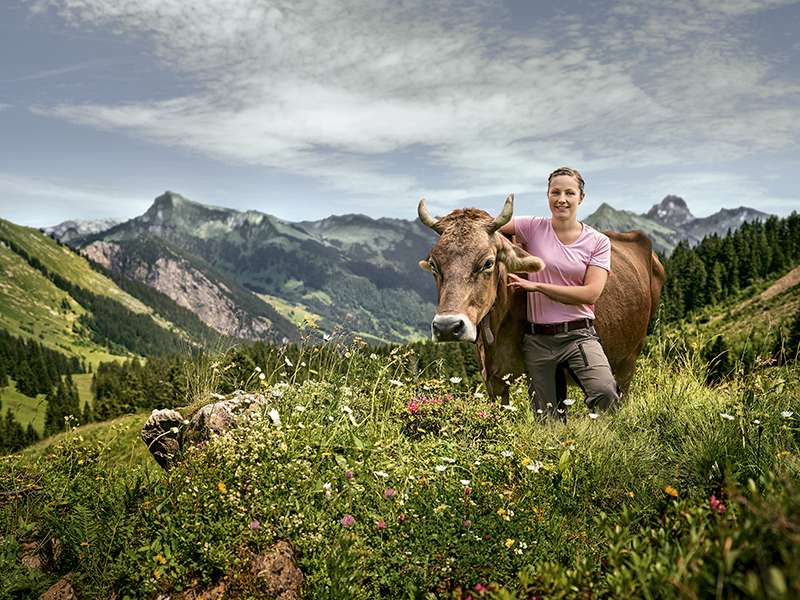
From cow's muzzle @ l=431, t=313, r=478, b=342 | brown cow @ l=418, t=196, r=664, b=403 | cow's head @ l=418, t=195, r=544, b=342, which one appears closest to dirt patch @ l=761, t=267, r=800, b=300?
brown cow @ l=418, t=196, r=664, b=403

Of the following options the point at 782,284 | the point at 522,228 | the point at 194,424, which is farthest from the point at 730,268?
the point at 194,424

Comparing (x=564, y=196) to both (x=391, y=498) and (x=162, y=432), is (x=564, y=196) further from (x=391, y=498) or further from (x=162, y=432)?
(x=162, y=432)

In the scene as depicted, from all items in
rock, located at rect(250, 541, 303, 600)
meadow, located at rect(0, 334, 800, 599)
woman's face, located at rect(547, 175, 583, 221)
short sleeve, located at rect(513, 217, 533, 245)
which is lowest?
rock, located at rect(250, 541, 303, 600)

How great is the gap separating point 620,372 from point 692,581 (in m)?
→ 7.22

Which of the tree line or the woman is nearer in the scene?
the woman

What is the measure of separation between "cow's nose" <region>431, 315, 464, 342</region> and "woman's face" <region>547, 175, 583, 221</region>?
6.38 ft

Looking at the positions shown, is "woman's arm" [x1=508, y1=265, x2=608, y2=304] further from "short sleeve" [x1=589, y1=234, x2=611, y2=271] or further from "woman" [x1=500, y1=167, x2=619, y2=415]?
"short sleeve" [x1=589, y1=234, x2=611, y2=271]

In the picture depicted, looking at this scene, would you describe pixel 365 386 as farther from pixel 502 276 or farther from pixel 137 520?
pixel 137 520

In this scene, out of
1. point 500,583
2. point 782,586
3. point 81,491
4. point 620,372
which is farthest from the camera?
point 620,372

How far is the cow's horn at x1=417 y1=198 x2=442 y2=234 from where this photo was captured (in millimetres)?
6785

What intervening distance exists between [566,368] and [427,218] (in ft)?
8.44

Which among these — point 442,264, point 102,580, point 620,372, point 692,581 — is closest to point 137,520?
point 102,580

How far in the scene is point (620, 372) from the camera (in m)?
9.02

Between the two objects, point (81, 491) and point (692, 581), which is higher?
point (692, 581)
